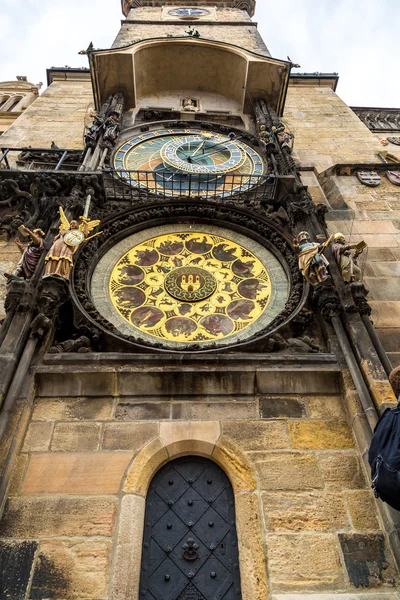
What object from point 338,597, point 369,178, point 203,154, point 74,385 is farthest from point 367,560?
point 203,154

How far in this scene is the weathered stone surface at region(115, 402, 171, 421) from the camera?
4.59m

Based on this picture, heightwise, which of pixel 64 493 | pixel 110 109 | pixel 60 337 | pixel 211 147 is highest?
pixel 110 109

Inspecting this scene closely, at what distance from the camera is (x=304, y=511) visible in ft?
12.9

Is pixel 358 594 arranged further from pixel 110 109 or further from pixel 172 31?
pixel 172 31

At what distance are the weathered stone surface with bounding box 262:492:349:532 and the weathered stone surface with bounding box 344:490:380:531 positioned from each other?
6 centimetres

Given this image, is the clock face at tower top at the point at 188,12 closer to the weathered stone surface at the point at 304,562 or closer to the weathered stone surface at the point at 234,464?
the weathered stone surface at the point at 234,464

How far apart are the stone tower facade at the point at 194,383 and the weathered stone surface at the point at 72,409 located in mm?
18

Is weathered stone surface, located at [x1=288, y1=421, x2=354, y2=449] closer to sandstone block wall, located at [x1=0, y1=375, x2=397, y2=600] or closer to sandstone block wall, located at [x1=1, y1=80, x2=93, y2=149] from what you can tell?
sandstone block wall, located at [x1=0, y1=375, x2=397, y2=600]

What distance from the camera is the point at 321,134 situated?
11891 millimetres

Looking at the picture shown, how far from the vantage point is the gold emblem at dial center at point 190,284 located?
605 centimetres

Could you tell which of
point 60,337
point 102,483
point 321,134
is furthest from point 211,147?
point 102,483

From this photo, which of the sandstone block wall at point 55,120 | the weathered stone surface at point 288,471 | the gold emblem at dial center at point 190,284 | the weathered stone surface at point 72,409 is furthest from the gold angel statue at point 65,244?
the sandstone block wall at point 55,120

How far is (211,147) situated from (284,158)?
67.9 inches

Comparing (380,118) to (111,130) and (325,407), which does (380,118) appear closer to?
(111,130)
